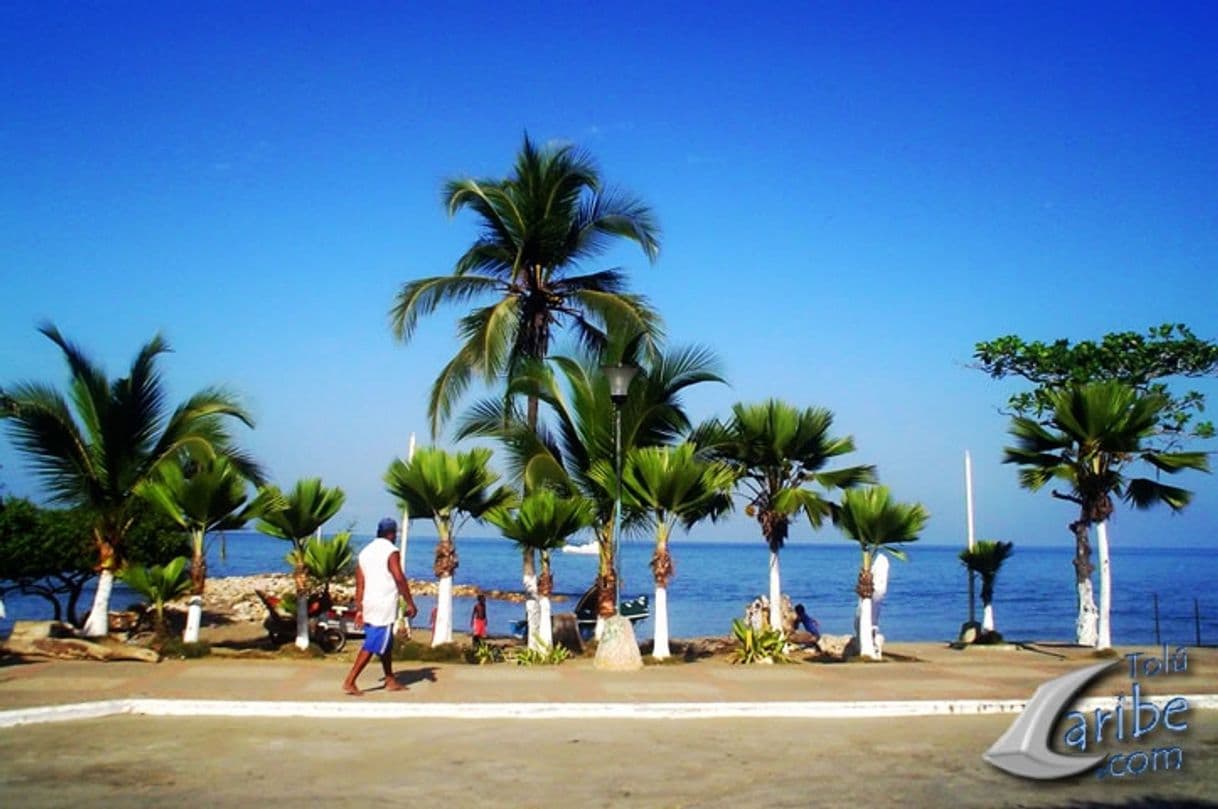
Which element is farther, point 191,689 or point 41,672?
point 41,672

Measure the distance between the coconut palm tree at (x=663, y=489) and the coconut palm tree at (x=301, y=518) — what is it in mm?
4299

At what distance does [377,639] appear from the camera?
10992 millimetres

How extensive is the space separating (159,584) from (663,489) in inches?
302

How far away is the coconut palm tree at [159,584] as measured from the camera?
1575 centimetres

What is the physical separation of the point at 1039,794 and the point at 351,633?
19384mm

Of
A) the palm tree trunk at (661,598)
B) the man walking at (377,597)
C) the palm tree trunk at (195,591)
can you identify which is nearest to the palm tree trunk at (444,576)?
the palm tree trunk at (661,598)

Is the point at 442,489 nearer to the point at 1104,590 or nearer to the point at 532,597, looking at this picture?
the point at 532,597

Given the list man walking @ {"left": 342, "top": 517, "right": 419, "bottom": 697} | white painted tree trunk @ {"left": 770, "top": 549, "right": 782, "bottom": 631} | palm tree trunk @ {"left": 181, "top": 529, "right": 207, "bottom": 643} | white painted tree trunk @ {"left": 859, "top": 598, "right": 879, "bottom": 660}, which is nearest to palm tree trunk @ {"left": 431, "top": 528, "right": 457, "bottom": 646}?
palm tree trunk @ {"left": 181, "top": 529, "right": 207, "bottom": 643}

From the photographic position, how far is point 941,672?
14.2m

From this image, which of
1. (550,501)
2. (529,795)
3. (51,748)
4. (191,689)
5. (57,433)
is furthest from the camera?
(57,433)

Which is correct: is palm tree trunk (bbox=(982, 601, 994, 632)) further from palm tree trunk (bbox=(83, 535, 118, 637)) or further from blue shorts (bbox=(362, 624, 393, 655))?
palm tree trunk (bbox=(83, 535, 118, 637))

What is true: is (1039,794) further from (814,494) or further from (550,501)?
Result: (814,494)

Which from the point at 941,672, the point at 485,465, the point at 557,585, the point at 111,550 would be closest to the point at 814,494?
the point at 941,672

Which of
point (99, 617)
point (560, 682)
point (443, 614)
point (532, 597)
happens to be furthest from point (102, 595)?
point (560, 682)
